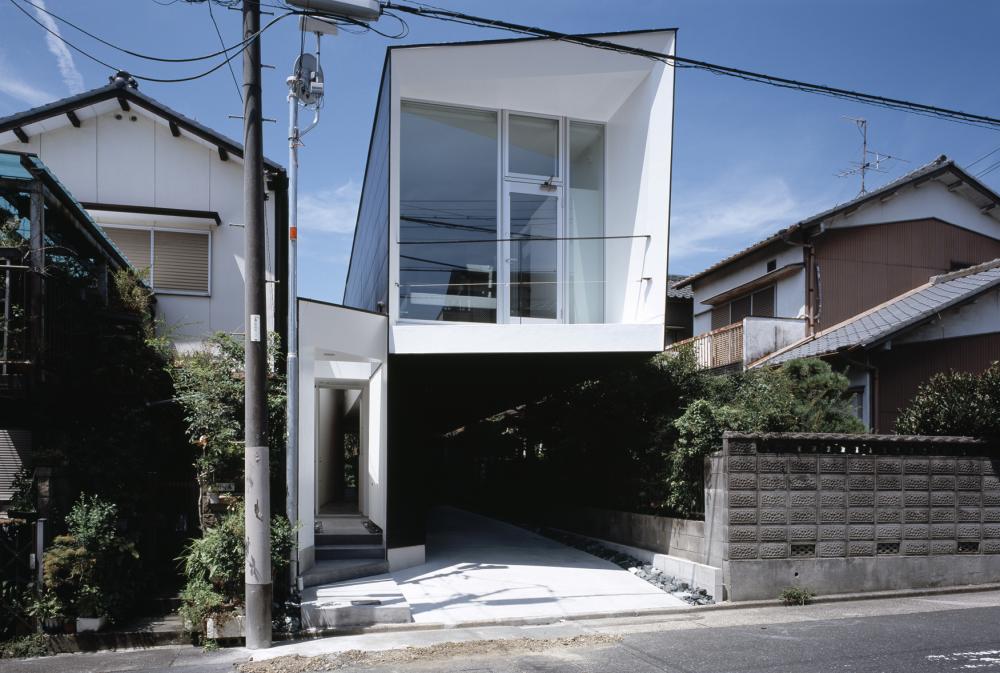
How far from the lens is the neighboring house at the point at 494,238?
1007cm

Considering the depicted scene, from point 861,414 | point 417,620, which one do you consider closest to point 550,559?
point 417,620

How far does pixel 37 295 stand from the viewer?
7.18m

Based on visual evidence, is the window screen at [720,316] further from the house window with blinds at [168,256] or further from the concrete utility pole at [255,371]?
the concrete utility pole at [255,371]

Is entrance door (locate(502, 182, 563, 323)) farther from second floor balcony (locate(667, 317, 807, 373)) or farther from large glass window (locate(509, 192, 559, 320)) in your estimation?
second floor balcony (locate(667, 317, 807, 373))

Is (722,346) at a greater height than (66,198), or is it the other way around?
(66,198)

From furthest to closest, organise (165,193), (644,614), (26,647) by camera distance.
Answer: (165,193)
(644,614)
(26,647)

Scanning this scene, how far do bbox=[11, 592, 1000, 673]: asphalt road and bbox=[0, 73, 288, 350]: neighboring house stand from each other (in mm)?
6214

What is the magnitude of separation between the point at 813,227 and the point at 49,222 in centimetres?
1548

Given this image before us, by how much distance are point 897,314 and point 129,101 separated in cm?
1564

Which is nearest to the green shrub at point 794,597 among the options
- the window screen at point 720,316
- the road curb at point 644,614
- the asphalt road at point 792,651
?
the road curb at point 644,614

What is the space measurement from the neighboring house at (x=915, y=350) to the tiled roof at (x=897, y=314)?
0.04m

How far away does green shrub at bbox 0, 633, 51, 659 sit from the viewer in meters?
6.64

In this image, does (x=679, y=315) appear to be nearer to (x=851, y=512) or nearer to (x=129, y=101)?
(x=851, y=512)

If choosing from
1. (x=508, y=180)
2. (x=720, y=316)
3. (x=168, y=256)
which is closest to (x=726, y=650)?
(x=508, y=180)
